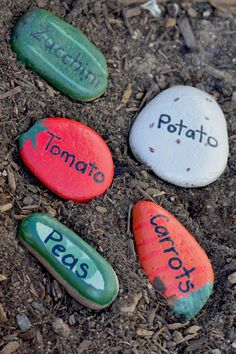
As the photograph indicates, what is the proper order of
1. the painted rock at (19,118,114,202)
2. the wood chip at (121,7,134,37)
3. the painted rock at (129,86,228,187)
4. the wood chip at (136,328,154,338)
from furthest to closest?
1. the wood chip at (121,7,134,37)
2. the painted rock at (129,86,228,187)
3. the painted rock at (19,118,114,202)
4. the wood chip at (136,328,154,338)

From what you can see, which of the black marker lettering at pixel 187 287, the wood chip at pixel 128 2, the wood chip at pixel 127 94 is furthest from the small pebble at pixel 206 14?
the black marker lettering at pixel 187 287

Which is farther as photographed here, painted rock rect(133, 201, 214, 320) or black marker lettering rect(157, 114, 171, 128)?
black marker lettering rect(157, 114, 171, 128)

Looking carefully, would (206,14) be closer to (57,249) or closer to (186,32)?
(186,32)

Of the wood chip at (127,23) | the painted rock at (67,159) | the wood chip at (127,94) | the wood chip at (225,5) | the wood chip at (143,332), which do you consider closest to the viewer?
the wood chip at (143,332)

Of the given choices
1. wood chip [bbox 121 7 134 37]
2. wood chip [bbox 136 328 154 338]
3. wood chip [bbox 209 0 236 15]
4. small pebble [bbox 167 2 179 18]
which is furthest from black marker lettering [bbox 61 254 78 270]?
wood chip [bbox 209 0 236 15]

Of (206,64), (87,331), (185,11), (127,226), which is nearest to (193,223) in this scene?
(127,226)

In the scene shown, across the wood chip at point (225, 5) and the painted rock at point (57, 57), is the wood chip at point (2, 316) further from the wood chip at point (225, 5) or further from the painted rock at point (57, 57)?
the wood chip at point (225, 5)

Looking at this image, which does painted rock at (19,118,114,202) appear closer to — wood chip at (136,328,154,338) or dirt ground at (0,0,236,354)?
dirt ground at (0,0,236,354)
